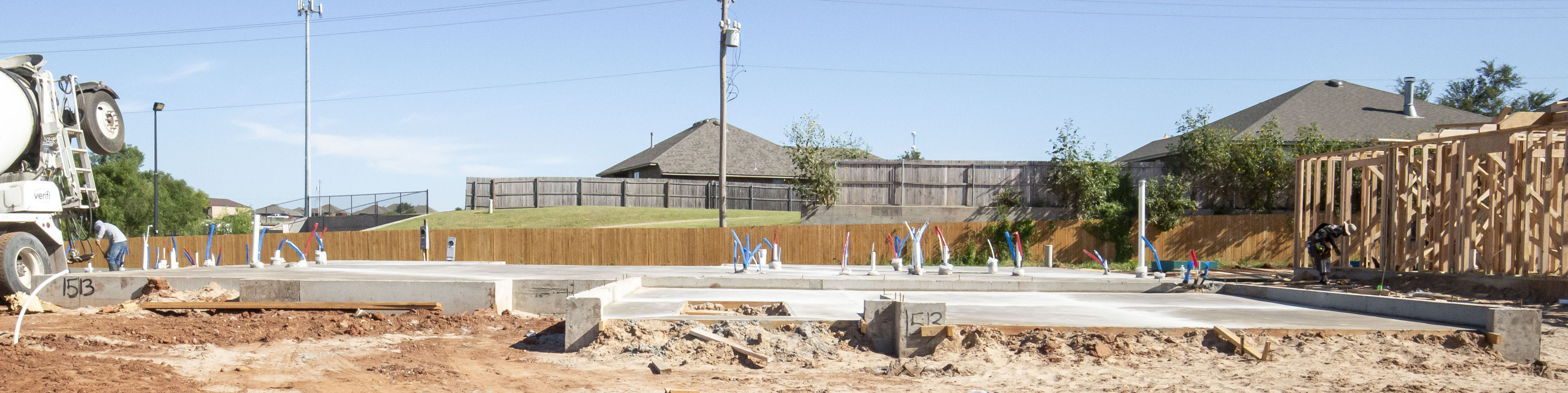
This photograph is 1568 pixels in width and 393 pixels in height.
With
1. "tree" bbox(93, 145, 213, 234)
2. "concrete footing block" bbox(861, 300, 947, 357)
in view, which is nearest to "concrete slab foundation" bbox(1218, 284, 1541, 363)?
"concrete footing block" bbox(861, 300, 947, 357)

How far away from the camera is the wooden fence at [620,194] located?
43.8 meters

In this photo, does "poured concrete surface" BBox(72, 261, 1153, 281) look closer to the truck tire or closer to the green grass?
the truck tire

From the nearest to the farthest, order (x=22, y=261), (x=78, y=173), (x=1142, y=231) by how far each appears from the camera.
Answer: (x=22, y=261) < (x=78, y=173) < (x=1142, y=231)

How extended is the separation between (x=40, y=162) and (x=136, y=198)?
149 feet

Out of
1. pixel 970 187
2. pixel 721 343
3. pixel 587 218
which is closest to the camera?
pixel 721 343

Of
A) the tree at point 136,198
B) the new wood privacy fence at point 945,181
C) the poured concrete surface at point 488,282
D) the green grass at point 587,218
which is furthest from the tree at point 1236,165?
the tree at point 136,198

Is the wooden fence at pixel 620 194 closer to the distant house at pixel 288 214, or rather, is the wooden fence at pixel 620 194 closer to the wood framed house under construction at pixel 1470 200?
the distant house at pixel 288 214

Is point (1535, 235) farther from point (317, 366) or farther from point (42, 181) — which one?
point (42, 181)

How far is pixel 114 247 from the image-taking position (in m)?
18.9

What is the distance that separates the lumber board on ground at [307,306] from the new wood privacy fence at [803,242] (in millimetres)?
15422

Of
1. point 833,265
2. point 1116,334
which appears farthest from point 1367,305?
point 833,265

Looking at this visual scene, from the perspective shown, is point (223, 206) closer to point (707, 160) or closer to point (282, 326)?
point (707, 160)

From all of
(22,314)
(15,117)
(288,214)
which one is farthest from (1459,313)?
(288,214)

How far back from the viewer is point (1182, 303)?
1372 centimetres
